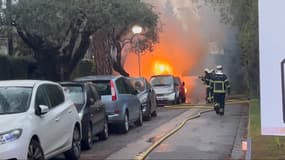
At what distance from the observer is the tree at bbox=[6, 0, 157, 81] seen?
64.7 ft

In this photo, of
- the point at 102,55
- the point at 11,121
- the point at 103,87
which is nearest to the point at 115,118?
the point at 103,87

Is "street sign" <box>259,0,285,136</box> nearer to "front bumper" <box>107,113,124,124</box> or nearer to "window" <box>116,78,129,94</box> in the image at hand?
"front bumper" <box>107,113,124,124</box>

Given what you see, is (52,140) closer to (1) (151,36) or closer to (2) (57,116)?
(2) (57,116)

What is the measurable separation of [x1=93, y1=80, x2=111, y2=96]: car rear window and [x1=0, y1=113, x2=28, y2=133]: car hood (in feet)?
22.8

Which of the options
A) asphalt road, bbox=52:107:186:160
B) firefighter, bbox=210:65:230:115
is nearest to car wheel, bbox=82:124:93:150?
asphalt road, bbox=52:107:186:160

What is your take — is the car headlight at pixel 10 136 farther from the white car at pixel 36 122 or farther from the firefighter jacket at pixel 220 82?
the firefighter jacket at pixel 220 82

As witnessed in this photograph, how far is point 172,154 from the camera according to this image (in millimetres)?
11750

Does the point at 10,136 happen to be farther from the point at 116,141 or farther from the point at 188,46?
the point at 188,46

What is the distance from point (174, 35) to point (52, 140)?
33.0 meters

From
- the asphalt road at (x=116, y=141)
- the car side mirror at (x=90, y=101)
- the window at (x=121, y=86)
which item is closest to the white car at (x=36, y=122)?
the asphalt road at (x=116, y=141)

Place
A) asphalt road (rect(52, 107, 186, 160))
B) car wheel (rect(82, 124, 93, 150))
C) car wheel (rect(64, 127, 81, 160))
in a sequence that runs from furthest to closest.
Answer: car wheel (rect(82, 124, 93, 150))
asphalt road (rect(52, 107, 186, 160))
car wheel (rect(64, 127, 81, 160))

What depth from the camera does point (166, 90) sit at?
29.8 m

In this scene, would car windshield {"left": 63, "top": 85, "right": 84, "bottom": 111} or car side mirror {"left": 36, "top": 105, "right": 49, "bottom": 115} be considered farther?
car windshield {"left": 63, "top": 85, "right": 84, "bottom": 111}

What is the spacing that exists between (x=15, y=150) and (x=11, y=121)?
1.82ft
